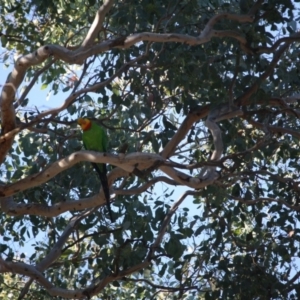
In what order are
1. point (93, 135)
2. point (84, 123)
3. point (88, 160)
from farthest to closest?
point (93, 135) < point (84, 123) < point (88, 160)

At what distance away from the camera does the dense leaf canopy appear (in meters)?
6.08

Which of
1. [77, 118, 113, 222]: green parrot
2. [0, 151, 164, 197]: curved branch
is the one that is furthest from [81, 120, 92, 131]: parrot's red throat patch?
[0, 151, 164, 197]: curved branch

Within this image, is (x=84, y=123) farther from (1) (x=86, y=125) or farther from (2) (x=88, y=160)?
(2) (x=88, y=160)

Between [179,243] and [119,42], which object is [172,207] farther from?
Result: [119,42]

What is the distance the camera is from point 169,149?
19.8ft

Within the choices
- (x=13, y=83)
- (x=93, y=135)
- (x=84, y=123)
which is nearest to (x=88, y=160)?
(x=13, y=83)

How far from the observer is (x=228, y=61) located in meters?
7.14

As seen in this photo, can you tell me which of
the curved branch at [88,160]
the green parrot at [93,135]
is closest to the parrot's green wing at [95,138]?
the green parrot at [93,135]

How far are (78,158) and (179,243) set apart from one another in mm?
1676

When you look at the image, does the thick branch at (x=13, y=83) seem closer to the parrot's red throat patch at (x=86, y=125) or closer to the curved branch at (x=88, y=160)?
the curved branch at (x=88, y=160)

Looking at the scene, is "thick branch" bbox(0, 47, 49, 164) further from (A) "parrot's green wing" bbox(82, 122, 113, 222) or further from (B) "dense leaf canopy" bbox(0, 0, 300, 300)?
(A) "parrot's green wing" bbox(82, 122, 113, 222)

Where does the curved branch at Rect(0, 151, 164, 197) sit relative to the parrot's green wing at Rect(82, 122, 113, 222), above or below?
below

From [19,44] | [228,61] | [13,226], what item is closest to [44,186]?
[13,226]

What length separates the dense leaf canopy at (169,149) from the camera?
19.9ft
